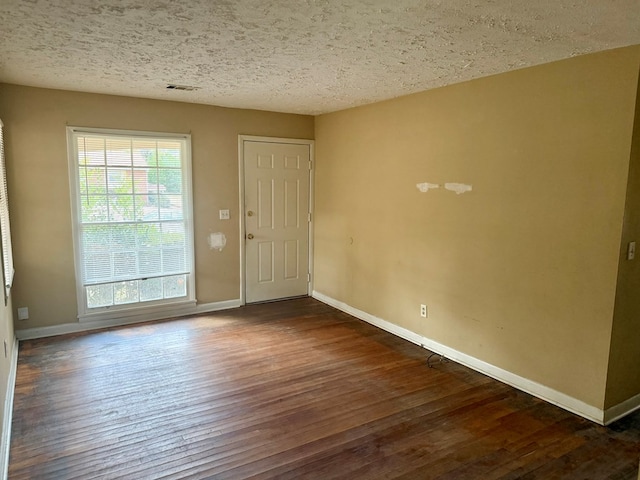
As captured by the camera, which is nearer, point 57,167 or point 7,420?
point 7,420

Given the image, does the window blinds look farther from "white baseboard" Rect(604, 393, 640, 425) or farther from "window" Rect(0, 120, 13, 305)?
"white baseboard" Rect(604, 393, 640, 425)

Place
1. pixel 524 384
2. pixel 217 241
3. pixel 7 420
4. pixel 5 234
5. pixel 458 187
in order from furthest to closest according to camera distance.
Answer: pixel 217 241 → pixel 458 187 → pixel 5 234 → pixel 524 384 → pixel 7 420

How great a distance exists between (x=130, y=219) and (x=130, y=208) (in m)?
0.12

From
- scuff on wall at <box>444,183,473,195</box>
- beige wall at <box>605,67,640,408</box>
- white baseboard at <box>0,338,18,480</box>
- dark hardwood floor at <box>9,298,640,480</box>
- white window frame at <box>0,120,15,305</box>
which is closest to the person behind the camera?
white baseboard at <box>0,338,18,480</box>

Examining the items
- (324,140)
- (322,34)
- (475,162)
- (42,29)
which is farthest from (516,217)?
(42,29)

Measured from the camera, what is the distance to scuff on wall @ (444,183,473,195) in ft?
11.6

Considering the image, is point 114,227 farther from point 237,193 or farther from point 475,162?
point 475,162

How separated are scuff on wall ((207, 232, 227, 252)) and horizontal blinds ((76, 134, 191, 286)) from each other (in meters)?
0.28

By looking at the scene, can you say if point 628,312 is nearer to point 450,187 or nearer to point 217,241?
point 450,187

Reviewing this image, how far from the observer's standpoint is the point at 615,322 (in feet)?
8.82

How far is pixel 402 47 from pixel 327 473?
2495mm

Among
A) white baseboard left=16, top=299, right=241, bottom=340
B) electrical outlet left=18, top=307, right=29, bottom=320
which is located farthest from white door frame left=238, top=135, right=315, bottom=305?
electrical outlet left=18, top=307, right=29, bottom=320

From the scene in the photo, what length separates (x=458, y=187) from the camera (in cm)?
362

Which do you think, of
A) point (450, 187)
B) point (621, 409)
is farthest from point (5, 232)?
point (621, 409)
